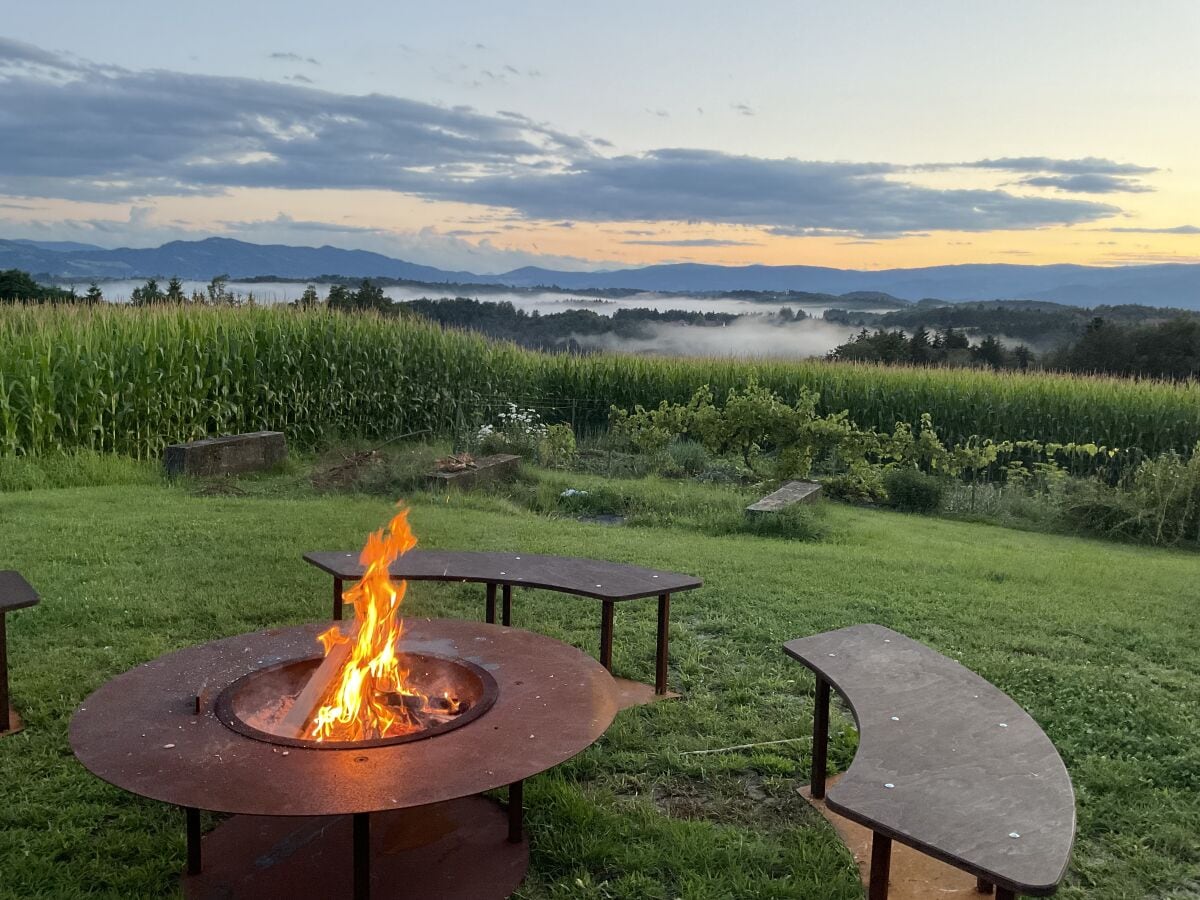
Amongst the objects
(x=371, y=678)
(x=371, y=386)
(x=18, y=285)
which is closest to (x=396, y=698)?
(x=371, y=678)

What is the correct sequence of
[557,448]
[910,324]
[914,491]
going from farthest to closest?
[910,324]
[557,448]
[914,491]

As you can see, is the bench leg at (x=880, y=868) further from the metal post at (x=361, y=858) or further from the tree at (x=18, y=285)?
the tree at (x=18, y=285)

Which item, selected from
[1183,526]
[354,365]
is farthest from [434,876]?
[354,365]

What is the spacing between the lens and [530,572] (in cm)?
468

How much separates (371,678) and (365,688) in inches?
2.0

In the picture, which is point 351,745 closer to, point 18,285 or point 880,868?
point 880,868

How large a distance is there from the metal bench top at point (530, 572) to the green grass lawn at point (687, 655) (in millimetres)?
555

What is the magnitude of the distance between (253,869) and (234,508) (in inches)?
237

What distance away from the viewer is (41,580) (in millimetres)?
6156

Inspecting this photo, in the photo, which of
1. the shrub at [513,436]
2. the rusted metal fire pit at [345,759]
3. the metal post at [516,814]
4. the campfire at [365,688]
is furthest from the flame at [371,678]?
the shrub at [513,436]

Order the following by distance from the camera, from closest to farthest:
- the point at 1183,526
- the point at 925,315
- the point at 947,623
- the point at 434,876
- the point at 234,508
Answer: the point at 434,876 < the point at 947,623 < the point at 234,508 < the point at 1183,526 < the point at 925,315

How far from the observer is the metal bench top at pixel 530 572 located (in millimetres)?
4477

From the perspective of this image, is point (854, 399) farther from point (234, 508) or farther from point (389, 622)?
point (389, 622)

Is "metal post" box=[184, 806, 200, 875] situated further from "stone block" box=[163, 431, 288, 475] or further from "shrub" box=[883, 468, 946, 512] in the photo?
"shrub" box=[883, 468, 946, 512]
